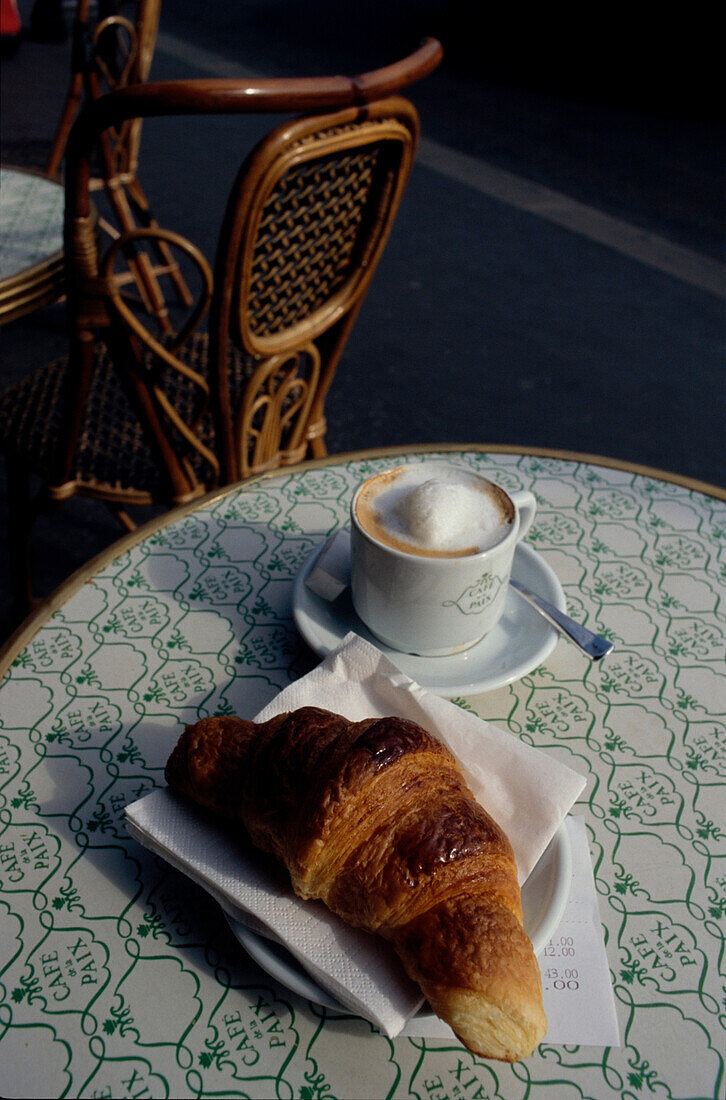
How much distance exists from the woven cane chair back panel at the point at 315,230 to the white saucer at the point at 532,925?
0.94 m

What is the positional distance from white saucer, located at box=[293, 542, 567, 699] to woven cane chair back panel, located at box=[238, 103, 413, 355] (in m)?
0.57

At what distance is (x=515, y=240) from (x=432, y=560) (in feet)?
12.1

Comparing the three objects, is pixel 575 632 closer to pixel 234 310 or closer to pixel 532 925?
pixel 532 925

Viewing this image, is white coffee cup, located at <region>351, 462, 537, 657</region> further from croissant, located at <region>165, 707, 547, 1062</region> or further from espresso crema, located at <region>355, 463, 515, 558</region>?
croissant, located at <region>165, 707, 547, 1062</region>

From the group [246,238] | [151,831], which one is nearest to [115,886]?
[151,831]

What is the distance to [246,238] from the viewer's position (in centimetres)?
123

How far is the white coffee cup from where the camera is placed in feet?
2.64

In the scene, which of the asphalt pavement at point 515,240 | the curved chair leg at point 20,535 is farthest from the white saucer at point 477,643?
the asphalt pavement at point 515,240

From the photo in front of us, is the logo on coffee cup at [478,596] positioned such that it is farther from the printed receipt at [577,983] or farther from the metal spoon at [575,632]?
the printed receipt at [577,983]

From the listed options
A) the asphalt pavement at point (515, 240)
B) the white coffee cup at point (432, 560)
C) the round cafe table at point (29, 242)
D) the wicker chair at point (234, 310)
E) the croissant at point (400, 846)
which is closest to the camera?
the croissant at point (400, 846)

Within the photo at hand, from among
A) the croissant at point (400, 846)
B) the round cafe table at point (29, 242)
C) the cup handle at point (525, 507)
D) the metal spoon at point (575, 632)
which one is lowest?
the round cafe table at point (29, 242)

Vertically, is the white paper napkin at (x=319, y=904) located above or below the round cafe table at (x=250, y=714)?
above

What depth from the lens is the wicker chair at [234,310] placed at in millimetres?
1188

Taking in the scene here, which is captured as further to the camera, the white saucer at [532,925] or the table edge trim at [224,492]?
the table edge trim at [224,492]
